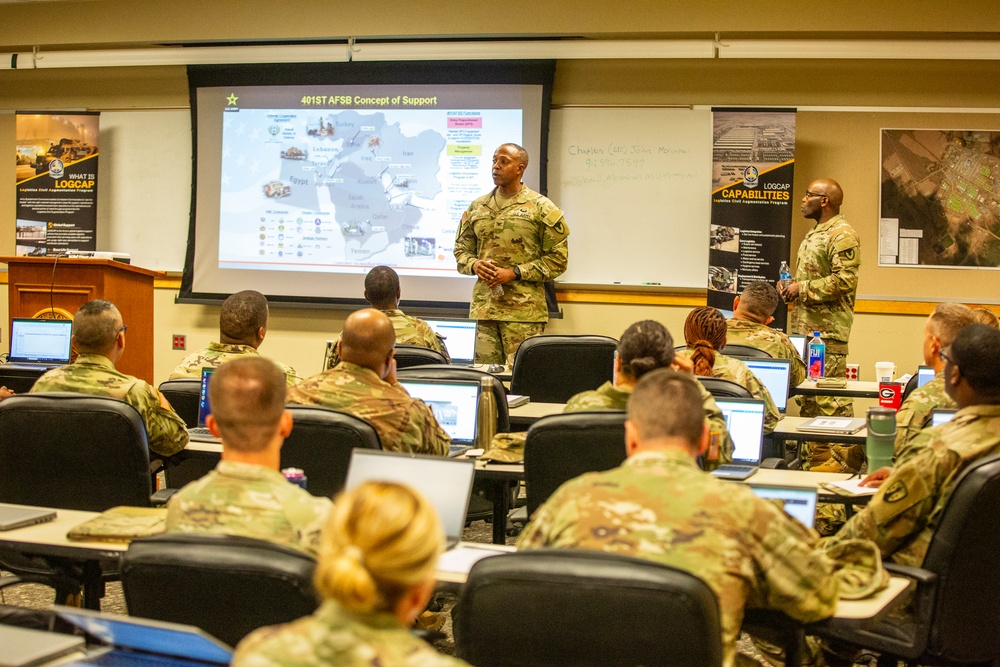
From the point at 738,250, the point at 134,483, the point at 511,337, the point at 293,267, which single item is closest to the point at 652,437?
the point at 134,483

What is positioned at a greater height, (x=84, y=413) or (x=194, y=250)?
(x=194, y=250)

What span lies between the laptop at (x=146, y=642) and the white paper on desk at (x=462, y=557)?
2.53 feet

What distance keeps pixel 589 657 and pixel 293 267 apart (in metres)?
6.73

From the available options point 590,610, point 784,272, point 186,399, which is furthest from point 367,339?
point 784,272

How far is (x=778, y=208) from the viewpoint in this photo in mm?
7094

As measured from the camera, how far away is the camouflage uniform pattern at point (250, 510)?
2002 millimetres

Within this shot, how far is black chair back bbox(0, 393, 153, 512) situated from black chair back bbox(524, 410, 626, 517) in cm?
112

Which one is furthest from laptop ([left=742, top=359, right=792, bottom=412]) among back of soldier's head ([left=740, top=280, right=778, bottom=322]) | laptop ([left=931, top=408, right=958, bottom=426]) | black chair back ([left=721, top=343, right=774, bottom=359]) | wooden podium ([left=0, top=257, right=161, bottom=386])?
wooden podium ([left=0, top=257, right=161, bottom=386])

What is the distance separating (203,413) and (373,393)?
1.04 meters

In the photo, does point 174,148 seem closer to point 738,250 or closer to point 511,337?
point 511,337

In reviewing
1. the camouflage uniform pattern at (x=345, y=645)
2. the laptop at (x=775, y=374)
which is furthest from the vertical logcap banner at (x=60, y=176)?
the camouflage uniform pattern at (x=345, y=645)

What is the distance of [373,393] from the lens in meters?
3.17

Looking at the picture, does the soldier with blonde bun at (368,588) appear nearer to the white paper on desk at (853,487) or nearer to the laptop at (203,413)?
the white paper on desk at (853,487)

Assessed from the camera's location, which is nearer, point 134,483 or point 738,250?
point 134,483
